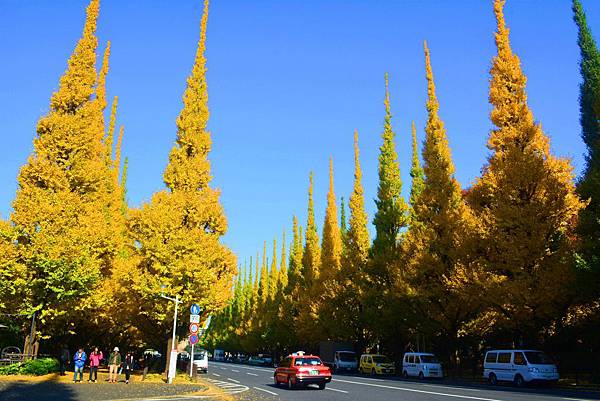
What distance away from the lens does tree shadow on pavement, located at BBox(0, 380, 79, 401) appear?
14.1m

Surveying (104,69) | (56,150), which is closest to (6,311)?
(56,150)

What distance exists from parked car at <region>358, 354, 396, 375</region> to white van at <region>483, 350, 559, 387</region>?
39.2 feet

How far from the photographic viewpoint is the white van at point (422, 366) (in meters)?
27.9

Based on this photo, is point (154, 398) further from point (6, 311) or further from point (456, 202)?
point (456, 202)

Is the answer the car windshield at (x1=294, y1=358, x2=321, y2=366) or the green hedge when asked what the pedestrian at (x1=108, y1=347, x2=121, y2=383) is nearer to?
the green hedge

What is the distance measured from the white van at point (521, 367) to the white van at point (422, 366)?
185 inches

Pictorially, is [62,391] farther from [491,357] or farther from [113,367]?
[491,357]

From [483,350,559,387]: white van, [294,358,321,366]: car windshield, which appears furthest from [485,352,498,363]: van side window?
→ [294,358,321,366]: car windshield

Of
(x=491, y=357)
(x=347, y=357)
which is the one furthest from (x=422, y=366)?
(x=347, y=357)

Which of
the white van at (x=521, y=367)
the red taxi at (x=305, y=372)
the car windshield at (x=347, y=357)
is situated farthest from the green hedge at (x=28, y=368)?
the car windshield at (x=347, y=357)

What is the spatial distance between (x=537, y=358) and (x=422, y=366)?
8.25m

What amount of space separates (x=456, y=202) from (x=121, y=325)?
2330 cm

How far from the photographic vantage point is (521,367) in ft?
69.5

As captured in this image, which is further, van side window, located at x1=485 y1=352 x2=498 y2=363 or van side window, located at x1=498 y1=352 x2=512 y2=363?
van side window, located at x1=485 y1=352 x2=498 y2=363
